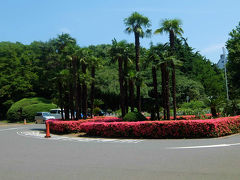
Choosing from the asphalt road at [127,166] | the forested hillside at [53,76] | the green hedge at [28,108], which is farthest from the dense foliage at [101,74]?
the asphalt road at [127,166]

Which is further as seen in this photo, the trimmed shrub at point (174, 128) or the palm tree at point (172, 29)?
the palm tree at point (172, 29)

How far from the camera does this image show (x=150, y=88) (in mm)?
51594

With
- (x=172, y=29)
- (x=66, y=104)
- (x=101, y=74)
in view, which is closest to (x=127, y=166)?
(x=172, y=29)

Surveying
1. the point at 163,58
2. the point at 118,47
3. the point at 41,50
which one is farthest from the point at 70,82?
the point at 41,50

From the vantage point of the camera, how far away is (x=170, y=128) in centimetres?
1558

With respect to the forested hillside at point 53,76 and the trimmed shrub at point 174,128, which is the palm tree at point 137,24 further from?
the forested hillside at point 53,76

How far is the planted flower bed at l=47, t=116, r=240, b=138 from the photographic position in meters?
15.0

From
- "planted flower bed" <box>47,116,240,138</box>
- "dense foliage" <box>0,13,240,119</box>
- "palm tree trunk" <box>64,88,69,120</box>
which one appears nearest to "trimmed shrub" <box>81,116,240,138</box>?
"planted flower bed" <box>47,116,240,138</box>

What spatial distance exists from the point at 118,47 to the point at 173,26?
515 centimetres

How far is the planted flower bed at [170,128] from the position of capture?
1499 cm

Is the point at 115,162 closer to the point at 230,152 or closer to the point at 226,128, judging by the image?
the point at 230,152

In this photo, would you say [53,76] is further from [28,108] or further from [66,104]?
[66,104]

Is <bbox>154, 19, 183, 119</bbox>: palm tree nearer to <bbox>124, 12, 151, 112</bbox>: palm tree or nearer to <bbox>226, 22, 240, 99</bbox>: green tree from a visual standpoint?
<bbox>124, 12, 151, 112</bbox>: palm tree

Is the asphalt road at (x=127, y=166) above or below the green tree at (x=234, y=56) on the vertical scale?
below
